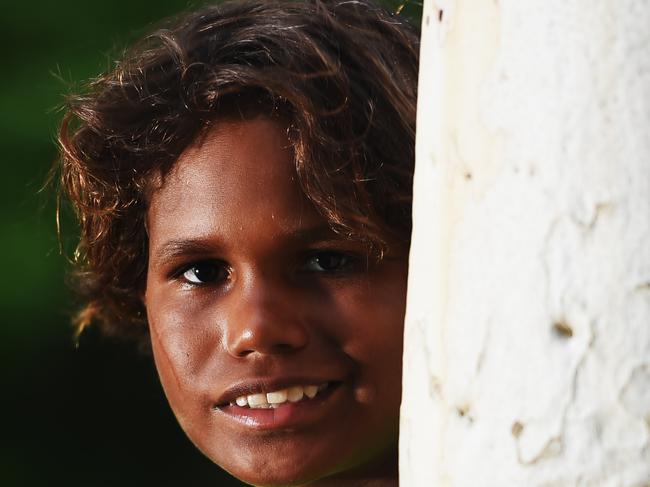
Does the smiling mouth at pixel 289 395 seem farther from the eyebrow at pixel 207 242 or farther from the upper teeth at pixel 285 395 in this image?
the eyebrow at pixel 207 242

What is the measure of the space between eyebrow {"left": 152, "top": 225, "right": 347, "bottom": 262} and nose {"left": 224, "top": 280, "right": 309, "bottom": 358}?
59 mm

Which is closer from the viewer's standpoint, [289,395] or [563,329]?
[563,329]

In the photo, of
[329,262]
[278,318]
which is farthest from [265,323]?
[329,262]

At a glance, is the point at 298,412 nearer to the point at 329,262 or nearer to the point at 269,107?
the point at 329,262

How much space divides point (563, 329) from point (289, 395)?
2.52 ft

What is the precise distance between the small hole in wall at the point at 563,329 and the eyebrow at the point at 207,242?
2.40ft

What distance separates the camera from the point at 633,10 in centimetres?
52

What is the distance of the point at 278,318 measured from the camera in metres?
1.22

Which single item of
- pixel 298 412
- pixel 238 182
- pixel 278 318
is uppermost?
pixel 238 182

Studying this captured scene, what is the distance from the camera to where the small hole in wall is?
0.52m

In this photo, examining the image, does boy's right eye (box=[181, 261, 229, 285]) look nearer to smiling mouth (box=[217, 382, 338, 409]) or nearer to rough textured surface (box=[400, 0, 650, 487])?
smiling mouth (box=[217, 382, 338, 409])

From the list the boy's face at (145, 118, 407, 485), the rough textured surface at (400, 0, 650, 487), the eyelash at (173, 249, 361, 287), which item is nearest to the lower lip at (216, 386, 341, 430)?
the boy's face at (145, 118, 407, 485)

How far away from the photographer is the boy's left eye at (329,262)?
1.28 m

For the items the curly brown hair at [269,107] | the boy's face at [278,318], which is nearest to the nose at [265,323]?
the boy's face at [278,318]
